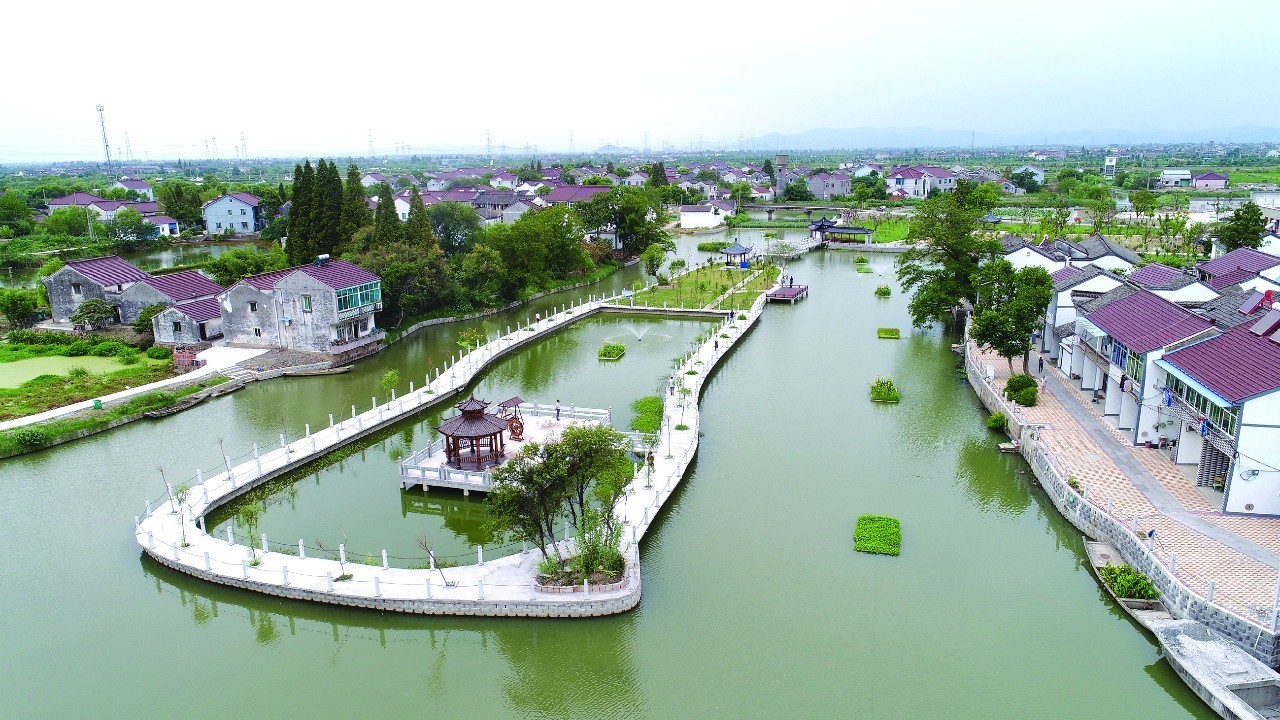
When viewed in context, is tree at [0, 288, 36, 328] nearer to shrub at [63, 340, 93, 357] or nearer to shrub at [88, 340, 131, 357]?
shrub at [63, 340, 93, 357]

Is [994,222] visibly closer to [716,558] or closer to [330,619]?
[716,558]

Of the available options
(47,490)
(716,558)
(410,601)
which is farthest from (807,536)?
(47,490)

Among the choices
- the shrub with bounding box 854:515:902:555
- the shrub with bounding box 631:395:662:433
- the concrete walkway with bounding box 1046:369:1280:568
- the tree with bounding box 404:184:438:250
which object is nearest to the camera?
the concrete walkway with bounding box 1046:369:1280:568

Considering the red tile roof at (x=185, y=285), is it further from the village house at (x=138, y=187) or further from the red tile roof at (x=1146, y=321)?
the village house at (x=138, y=187)

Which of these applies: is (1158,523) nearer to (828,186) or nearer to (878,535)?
(878,535)

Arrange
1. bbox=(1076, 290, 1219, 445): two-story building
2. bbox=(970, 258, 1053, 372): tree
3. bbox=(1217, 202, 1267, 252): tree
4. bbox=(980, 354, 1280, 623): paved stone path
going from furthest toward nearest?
bbox=(1217, 202, 1267, 252): tree, bbox=(970, 258, 1053, 372): tree, bbox=(1076, 290, 1219, 445): two-story building, bbox=(980, 354, 1280, 623): paved stone path

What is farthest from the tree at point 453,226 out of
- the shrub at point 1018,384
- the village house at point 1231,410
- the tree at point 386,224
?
the village house at point 1231,410

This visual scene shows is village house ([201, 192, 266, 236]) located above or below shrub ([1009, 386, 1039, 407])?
above

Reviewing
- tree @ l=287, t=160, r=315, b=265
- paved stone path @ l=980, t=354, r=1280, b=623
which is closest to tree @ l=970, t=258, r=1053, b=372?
paved stone path @ l=980, t=354, r=1280, b=623
